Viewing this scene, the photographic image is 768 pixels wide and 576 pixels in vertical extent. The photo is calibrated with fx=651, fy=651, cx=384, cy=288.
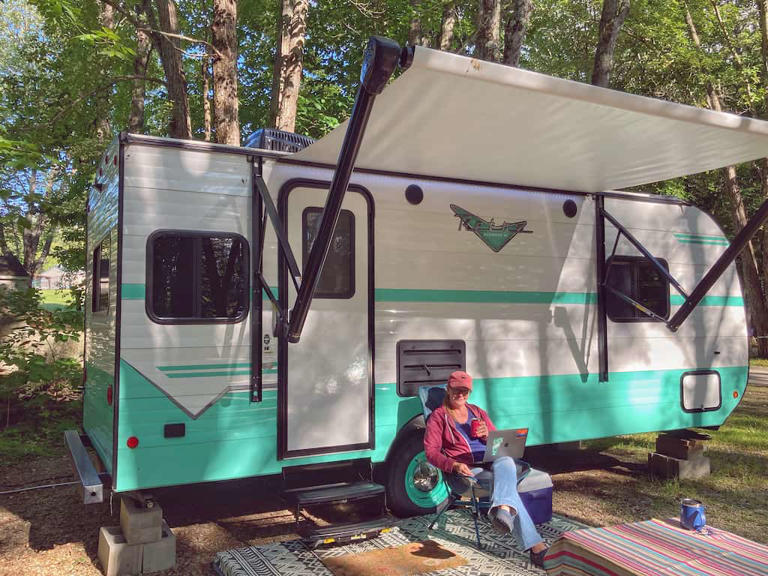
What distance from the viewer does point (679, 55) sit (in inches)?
545

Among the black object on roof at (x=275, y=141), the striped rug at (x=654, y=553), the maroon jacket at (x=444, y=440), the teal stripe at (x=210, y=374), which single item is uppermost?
the black object on roof at (x=275, y=141)

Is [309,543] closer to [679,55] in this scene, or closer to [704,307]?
[704,307]

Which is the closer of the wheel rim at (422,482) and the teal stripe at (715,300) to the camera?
the wheel rim at (422,482)

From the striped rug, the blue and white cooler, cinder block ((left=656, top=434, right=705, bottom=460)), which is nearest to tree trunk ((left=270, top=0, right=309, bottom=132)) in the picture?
the blue and white cooler

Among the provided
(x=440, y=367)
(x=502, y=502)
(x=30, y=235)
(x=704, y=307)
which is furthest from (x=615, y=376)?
(x=30, y=235)

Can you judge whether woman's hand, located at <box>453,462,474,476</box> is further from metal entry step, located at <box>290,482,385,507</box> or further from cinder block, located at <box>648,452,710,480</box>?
cinder block, located at <box>648,452,710,480</box>

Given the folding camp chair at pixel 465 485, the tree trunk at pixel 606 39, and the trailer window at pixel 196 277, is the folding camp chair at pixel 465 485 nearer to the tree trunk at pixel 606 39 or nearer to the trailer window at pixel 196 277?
the trailer window at pixel 196 277

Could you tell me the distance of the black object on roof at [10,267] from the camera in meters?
9.98

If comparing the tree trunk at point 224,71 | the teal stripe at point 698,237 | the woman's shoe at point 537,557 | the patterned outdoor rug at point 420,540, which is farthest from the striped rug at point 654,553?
the tree trunk at point 224,71

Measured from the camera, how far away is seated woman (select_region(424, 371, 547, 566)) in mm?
3805

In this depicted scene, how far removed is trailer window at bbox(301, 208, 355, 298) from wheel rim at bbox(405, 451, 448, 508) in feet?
4.62

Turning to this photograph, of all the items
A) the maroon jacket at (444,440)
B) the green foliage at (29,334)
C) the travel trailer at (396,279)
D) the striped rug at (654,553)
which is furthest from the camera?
the green foliage at (29,334)

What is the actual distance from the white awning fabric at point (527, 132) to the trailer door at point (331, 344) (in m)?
0.40

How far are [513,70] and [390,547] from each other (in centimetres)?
298
